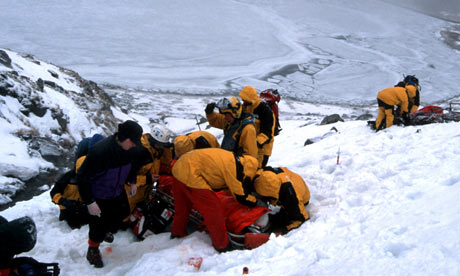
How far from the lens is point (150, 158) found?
3.62 metres

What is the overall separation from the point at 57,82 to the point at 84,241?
7054 millimetres

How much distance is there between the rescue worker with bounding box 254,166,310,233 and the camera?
3.27 meters

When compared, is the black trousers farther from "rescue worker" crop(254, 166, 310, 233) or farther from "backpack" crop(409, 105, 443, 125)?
"backpack" crop(409, 105, 443, 125)

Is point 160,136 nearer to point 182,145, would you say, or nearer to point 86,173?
point 182,145

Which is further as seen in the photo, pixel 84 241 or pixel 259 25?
pixel 259 25

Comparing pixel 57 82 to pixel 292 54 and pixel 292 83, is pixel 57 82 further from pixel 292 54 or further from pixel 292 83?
pixel 292 54

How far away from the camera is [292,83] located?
17.0 meters

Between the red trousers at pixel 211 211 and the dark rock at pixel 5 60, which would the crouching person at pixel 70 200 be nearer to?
the red trousers at pixel 211 211

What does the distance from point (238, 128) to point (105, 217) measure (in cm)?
161

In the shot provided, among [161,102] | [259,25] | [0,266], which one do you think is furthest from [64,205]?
[259,25]

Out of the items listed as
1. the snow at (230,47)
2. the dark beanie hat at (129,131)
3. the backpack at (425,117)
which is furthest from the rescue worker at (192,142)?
the snow at (230,47)

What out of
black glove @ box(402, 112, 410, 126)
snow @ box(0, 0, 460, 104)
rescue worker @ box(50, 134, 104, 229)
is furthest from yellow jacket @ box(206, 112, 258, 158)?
snow @ box(0, 0, 460, 104)

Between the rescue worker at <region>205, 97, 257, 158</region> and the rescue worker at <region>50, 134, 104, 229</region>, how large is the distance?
1334 millimetres

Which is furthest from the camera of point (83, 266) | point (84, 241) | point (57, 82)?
point (57, 82)
